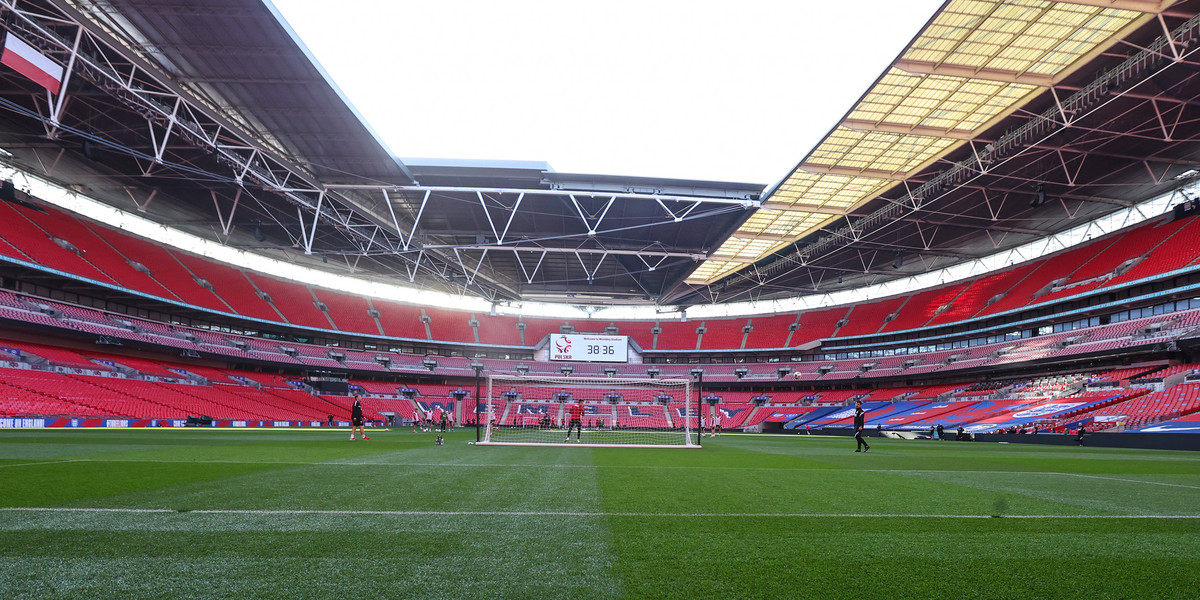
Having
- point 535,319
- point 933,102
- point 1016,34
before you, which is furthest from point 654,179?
point 535,319

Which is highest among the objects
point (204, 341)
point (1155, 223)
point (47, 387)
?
point (1155, 223)

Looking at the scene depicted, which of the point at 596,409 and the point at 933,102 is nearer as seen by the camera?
the point at 933,102

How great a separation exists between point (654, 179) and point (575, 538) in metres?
25.3

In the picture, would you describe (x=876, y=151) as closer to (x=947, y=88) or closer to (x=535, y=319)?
(x=947, y=88)

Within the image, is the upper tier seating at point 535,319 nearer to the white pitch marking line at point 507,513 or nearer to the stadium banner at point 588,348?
the stadium banner at point 588,348

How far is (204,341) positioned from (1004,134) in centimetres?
4707

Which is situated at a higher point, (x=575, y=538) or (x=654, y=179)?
(x=654, y=179)

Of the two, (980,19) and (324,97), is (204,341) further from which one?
(980,19)

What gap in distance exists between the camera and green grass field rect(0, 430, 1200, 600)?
107 inches

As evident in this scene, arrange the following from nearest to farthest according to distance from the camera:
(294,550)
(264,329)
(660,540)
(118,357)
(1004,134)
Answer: (294,550), (660,540), (1004,134), (118,357), (264,329)

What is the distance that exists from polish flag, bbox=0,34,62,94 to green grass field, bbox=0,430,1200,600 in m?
15.1

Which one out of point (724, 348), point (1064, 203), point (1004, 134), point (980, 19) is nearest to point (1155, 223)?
point (1064, 203)

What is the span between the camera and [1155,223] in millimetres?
34531

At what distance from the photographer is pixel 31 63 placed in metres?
16.7
